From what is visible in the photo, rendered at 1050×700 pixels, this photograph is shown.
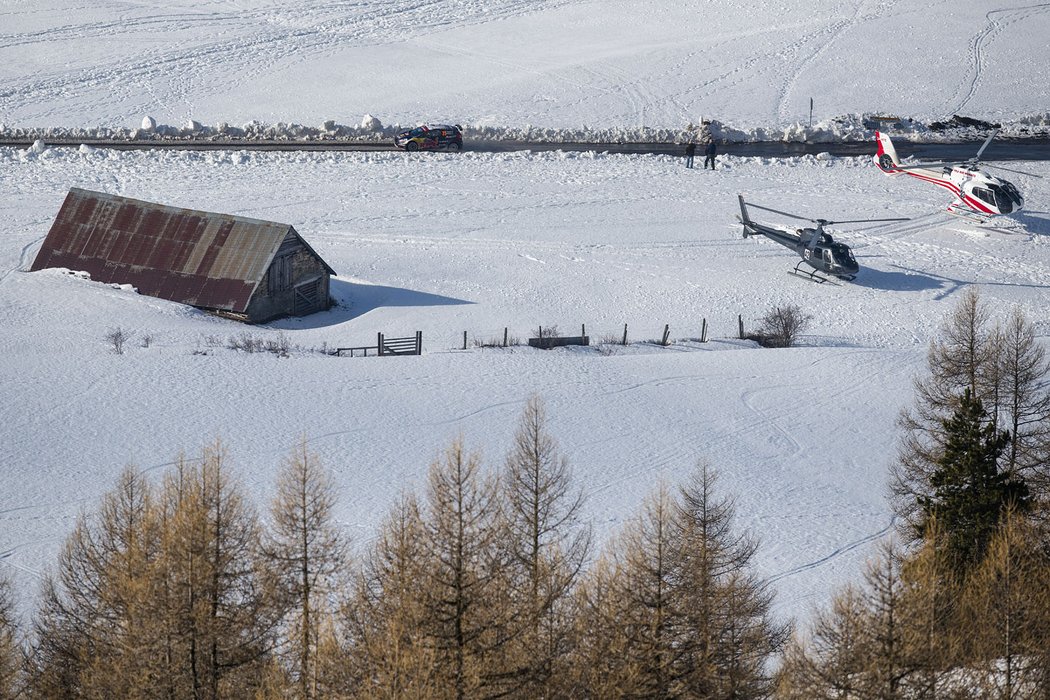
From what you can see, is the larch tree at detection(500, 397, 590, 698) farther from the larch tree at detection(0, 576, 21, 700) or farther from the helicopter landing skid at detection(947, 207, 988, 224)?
the helicopter landing skid at detection(947, 207, 988, 224)

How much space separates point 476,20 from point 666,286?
162ft

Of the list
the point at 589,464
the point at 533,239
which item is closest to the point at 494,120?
the point at 533,239

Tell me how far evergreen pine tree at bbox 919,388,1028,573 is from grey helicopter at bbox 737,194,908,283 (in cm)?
2225

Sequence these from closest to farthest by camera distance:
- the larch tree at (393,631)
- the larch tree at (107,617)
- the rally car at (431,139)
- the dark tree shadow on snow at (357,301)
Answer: the larch tree at (393,631) < the larch tree at (107,617) < the dark tree shadow on snow at (357,301) < the rally car at (431,139)

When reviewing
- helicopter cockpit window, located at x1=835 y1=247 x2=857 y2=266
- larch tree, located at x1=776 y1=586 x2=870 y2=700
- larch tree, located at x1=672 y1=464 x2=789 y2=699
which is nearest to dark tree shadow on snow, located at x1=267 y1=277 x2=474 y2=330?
helicopter cockpit window, located at x1=835 y1=247 x2=857 y2=266

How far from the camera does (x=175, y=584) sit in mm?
19500

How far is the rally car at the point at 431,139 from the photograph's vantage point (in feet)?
211

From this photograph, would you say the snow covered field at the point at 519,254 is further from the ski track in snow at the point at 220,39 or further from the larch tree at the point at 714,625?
the larch tree at the point at 714,625

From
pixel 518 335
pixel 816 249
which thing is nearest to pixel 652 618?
pixel 518 335

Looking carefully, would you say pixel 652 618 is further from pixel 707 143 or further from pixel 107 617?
pixel 707 143


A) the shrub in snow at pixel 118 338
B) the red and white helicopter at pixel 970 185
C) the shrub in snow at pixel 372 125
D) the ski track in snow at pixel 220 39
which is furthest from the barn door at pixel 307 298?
the ski track in snow at pixel 220 39

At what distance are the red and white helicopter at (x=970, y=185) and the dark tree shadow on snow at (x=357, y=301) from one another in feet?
76.4

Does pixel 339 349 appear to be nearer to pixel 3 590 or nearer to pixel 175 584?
pixel 3 590

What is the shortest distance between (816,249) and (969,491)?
24.5m
